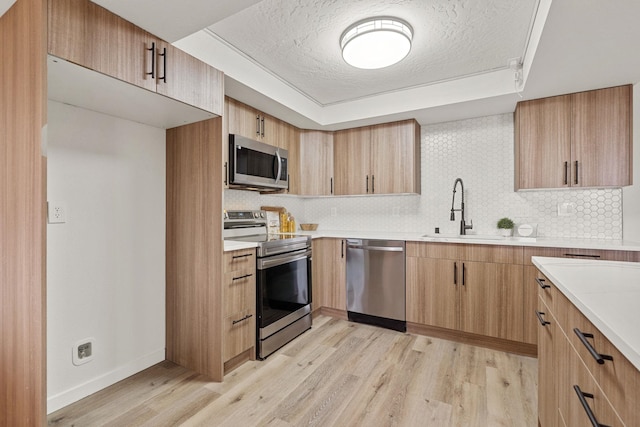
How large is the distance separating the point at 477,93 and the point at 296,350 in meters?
2.70

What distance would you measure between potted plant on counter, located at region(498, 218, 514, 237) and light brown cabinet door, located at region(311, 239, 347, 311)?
155 cm

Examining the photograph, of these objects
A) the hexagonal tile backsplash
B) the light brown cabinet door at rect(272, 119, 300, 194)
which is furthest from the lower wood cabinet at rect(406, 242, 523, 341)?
the light brown cabinet door at rect(272, 119, 300, 194)

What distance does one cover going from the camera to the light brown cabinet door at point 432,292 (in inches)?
109

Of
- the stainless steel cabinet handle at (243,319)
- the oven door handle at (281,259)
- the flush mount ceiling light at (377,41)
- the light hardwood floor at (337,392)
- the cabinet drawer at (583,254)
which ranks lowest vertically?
the light hardwood floor at (337,392)

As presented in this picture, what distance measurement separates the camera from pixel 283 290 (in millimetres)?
2686

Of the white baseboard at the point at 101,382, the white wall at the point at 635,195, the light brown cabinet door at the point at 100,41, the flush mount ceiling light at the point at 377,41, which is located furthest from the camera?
the white wall at the point at 635,195

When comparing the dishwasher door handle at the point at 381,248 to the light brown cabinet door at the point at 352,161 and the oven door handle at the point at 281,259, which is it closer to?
→ the oven door handle at the point at 281,259

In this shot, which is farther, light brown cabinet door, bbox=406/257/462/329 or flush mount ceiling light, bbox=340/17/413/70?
light brown cabinet door, bbox=406/257/462/329

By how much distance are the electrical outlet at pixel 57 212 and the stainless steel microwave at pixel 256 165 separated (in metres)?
1.08

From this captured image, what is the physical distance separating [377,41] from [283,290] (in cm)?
203

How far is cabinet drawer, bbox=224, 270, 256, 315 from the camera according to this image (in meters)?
2.17

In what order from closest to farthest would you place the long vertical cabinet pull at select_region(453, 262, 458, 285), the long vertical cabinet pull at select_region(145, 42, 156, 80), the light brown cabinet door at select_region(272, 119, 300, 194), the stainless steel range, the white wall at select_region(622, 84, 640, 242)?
the long vertical cabinet pull at select_region(145, 42, 156, 80)
the white wall at select_region(622, 84, 640, 242)
the stainless steel range
the long vertical cabinet pull at select_region(453, 262, 458, 285)
the light brown cabinet door at select_region(272, 119, 300, 194)

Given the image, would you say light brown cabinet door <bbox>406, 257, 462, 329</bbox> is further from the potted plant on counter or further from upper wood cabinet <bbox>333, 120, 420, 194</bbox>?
upper wood cabinet <bbox>333, 120, 420, 194</bbox>

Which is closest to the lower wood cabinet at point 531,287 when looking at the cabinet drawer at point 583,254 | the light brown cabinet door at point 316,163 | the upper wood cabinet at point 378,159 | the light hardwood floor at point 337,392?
the cabinet drawer at point 583,254
